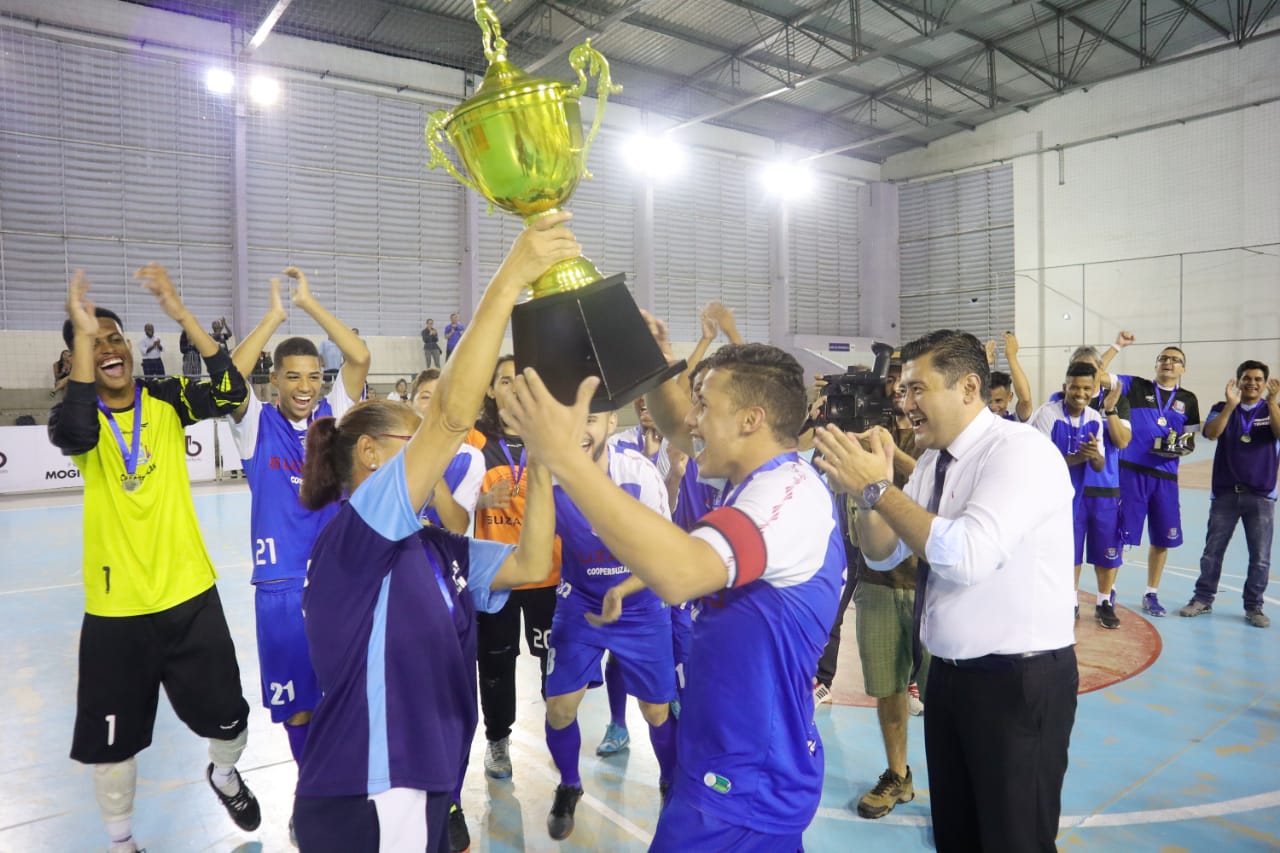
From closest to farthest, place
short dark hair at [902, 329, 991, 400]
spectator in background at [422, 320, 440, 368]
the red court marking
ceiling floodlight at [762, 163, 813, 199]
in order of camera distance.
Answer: short dark hair at [902, 329, 991, 400], the red court marking, spectator in background at [422, 320, 440, 368], ceiling floodlight at [762, 163, 813, 199]

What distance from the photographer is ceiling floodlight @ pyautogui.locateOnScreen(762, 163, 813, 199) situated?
85.2 ft

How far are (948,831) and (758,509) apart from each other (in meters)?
1.49

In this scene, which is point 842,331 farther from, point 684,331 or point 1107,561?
point 1107,561

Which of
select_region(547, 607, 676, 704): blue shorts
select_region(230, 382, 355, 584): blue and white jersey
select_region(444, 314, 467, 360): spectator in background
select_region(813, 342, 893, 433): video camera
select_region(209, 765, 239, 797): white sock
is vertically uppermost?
select_region(444, 314, 467, 360): spectator in background

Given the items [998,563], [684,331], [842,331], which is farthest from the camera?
[842,331]

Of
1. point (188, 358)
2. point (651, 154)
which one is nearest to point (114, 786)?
point (188, 358)

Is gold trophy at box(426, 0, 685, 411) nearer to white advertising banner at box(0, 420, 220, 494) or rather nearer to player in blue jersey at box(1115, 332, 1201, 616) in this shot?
player in blue jersey at box(1115, 332, 1201, 616)

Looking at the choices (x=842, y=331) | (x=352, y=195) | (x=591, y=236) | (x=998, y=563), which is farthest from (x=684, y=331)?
(x=998, y=563)

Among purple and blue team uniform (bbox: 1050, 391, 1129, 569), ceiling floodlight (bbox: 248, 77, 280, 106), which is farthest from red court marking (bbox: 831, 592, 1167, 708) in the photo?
ceiling floodlight (bbox: 248, 77, 280, 106)

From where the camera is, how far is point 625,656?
372 centimetres

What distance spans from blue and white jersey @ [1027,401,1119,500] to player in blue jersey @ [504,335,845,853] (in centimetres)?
526

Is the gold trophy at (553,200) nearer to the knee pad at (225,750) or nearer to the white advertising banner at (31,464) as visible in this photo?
the knee pad at (225,750)

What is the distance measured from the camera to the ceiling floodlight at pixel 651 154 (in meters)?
23.1

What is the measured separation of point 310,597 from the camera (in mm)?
1959
